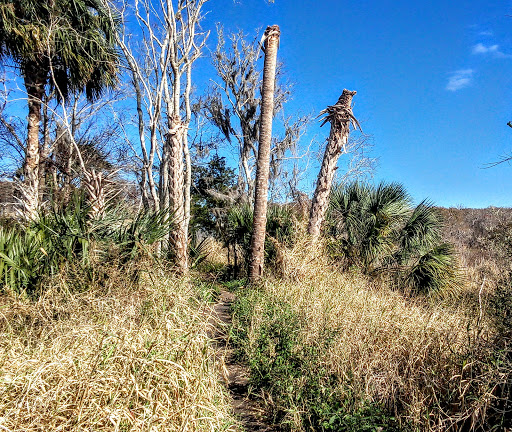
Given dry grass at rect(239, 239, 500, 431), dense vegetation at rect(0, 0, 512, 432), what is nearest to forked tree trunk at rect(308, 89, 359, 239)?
dense vegetation at rect(0, 0, 512, 432)

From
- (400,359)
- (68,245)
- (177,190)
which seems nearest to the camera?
(400,359)

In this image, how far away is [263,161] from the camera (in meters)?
9.68

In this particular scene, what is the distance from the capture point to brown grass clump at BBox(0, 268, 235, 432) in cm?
266

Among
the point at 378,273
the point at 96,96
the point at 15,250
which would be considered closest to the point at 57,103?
the point at 96,96

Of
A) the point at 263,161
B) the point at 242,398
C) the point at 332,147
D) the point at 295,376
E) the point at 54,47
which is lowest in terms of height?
the point at 242,398

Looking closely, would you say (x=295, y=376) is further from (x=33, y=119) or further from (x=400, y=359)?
(x=33, y=119)

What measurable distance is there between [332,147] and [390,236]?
9.30 feet

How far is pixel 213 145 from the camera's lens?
74.2 feet

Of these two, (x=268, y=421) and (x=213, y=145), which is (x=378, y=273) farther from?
(x=213, y=145)

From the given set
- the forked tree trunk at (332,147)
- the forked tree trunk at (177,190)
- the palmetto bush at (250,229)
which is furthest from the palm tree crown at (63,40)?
the forked tree trunk at (332,147)

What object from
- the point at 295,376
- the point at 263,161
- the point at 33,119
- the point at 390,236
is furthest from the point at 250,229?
the point at 33,119

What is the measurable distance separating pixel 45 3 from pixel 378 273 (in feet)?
39.2

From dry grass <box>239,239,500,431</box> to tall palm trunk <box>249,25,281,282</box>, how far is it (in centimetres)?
314

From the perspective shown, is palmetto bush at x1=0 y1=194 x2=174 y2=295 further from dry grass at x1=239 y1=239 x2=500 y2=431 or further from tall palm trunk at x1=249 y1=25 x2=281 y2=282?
tall palm trunk at x1=249 y1=25 x2=281 y2=282
